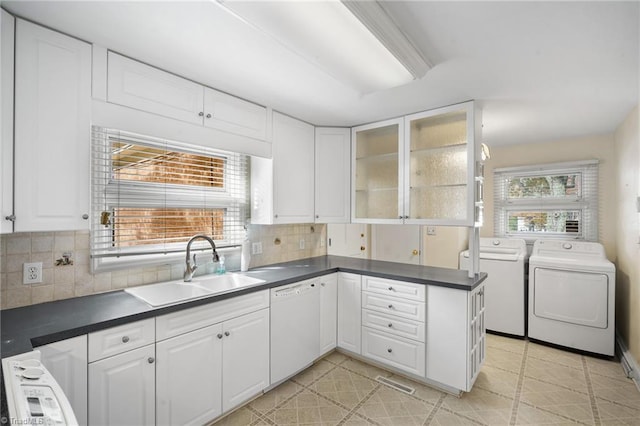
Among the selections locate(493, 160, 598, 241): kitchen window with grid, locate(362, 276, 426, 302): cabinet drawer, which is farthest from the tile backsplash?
locate(493, 160, 598, 241): kitchen window with grid

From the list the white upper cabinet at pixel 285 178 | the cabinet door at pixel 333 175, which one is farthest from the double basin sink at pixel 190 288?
the cabinet door at pixel 333 175

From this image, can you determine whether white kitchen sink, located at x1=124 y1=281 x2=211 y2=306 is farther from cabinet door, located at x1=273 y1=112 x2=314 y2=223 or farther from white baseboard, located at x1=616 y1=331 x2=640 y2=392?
white baseboard, located at x1=616 y1=331 x2=640 y2=392

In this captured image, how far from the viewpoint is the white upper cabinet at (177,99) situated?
1728mm

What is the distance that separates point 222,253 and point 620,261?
12.7 ft

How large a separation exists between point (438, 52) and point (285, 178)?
155cm

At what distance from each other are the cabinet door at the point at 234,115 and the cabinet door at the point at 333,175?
746mm

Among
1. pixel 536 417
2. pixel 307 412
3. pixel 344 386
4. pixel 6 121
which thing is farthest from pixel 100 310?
pixel 536 417

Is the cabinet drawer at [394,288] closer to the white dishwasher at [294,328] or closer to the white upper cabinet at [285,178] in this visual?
the white dishwasher at [294,328]

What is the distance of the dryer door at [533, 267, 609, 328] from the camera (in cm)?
291

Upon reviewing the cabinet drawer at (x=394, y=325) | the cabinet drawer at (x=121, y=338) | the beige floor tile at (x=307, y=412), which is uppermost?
the cabinet drawer at (x=121, y=338)

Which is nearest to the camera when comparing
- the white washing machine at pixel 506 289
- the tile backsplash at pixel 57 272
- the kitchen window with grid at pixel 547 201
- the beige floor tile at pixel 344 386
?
the tile backsplash at pixel 57 272

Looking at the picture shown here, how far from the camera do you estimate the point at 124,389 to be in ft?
4.89

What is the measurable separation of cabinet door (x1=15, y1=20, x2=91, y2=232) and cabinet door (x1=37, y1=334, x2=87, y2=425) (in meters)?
0.57

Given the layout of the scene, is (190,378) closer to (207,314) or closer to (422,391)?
(207,314)
